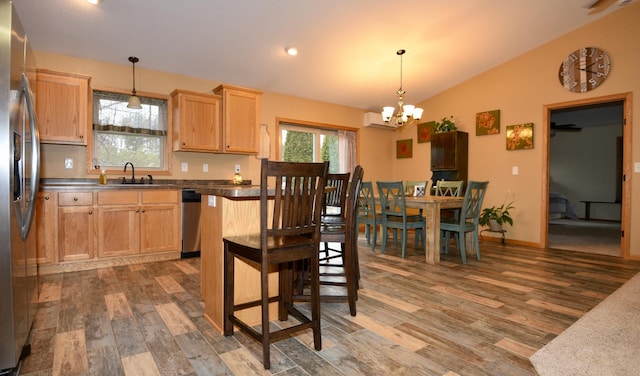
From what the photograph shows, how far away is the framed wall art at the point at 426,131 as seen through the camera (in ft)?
Answer: 20.7

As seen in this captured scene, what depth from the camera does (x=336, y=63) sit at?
15.7 feet

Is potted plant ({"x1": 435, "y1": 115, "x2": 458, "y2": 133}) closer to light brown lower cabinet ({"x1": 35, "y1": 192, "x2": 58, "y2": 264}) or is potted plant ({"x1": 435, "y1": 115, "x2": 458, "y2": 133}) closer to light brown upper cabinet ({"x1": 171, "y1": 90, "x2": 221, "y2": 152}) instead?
light brown upper cabinet ({"x1": 171, "y1": 90, "x2": 221, "y2": 152})

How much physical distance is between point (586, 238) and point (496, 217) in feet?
6.26

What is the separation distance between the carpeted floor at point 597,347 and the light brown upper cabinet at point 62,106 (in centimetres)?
445

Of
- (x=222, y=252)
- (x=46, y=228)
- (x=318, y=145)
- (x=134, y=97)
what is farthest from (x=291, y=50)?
(x=46, y=228)

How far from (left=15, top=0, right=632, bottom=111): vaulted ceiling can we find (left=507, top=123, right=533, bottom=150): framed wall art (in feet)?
3.37

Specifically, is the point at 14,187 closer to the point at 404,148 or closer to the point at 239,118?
the point at 239,118

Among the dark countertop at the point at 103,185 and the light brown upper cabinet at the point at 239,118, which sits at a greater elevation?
the light brown upper cabinet at the point at 239,118

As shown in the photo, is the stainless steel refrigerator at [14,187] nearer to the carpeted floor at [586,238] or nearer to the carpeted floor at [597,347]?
the carpeted floor at [597,347]

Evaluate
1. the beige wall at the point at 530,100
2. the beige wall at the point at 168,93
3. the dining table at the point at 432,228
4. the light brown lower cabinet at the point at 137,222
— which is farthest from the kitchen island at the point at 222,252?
the beige wall at the point at 530,100

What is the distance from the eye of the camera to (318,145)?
618 centimetres

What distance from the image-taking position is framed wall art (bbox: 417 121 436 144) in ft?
20.7

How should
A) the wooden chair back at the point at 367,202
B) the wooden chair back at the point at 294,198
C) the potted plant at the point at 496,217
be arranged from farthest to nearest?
the potted plant at the point at 496,217 < the wooden chair back at the point at 367,202 < the wooden chair back at the point at 294,198

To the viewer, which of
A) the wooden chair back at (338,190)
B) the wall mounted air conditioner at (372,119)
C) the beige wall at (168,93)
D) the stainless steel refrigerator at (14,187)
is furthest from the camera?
the wall mounted air conditioner at (372,119)
